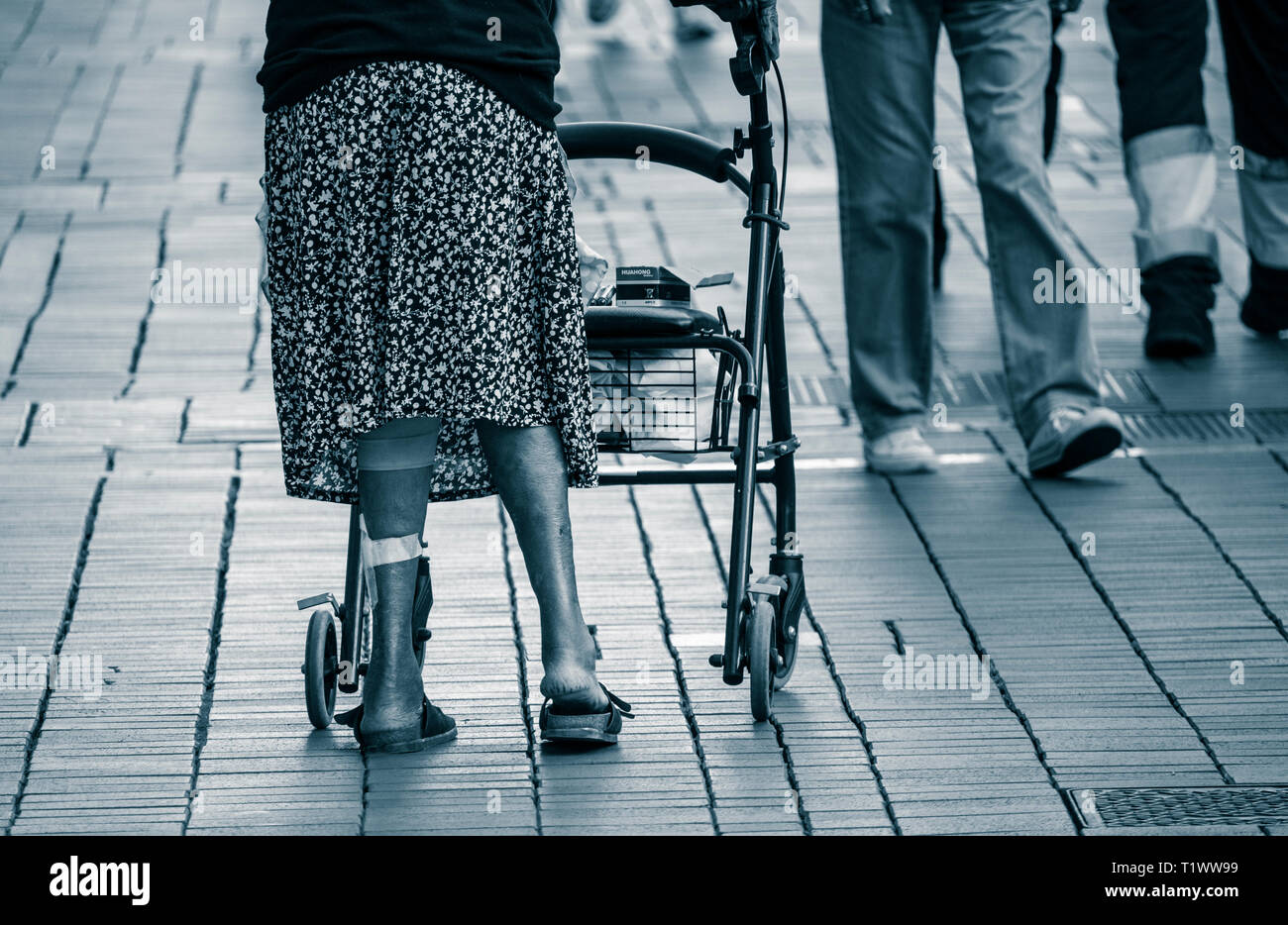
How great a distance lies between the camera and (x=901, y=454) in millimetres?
5582

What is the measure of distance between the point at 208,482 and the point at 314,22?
6.91 ft

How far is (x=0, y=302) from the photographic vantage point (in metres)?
6.92

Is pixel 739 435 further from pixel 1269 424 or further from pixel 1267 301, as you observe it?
pixel 1267 301

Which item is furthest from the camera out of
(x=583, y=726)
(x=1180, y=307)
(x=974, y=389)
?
(x=1180, y=307)

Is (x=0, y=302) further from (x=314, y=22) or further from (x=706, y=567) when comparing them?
(x=314, y=22)

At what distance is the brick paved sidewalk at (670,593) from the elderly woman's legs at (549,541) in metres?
0.14

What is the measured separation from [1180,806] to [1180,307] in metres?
3.17

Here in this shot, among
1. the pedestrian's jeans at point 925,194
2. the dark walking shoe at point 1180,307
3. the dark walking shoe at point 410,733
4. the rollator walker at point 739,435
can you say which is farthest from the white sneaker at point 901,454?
the dark walking shoe at point 410,733

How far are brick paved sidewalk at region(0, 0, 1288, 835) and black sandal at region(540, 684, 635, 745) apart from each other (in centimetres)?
4

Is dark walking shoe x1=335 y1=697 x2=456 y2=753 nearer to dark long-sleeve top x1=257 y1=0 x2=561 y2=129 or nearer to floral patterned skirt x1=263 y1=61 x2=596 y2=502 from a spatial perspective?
floral patterned skirt x1=263 y1=61 x2=596 y2=502

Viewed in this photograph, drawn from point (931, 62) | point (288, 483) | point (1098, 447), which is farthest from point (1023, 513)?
point (288, 483)

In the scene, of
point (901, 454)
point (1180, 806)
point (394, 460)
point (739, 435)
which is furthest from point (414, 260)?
point (901, 454)

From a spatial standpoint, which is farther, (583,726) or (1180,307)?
(1180,307)

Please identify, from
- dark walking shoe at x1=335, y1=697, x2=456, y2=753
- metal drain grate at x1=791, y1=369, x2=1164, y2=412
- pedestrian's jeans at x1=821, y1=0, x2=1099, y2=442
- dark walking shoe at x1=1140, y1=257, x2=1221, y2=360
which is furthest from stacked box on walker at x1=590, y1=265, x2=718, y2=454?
dark walking shoe at x1=1140, y1=257, x2=1221, y2=360
